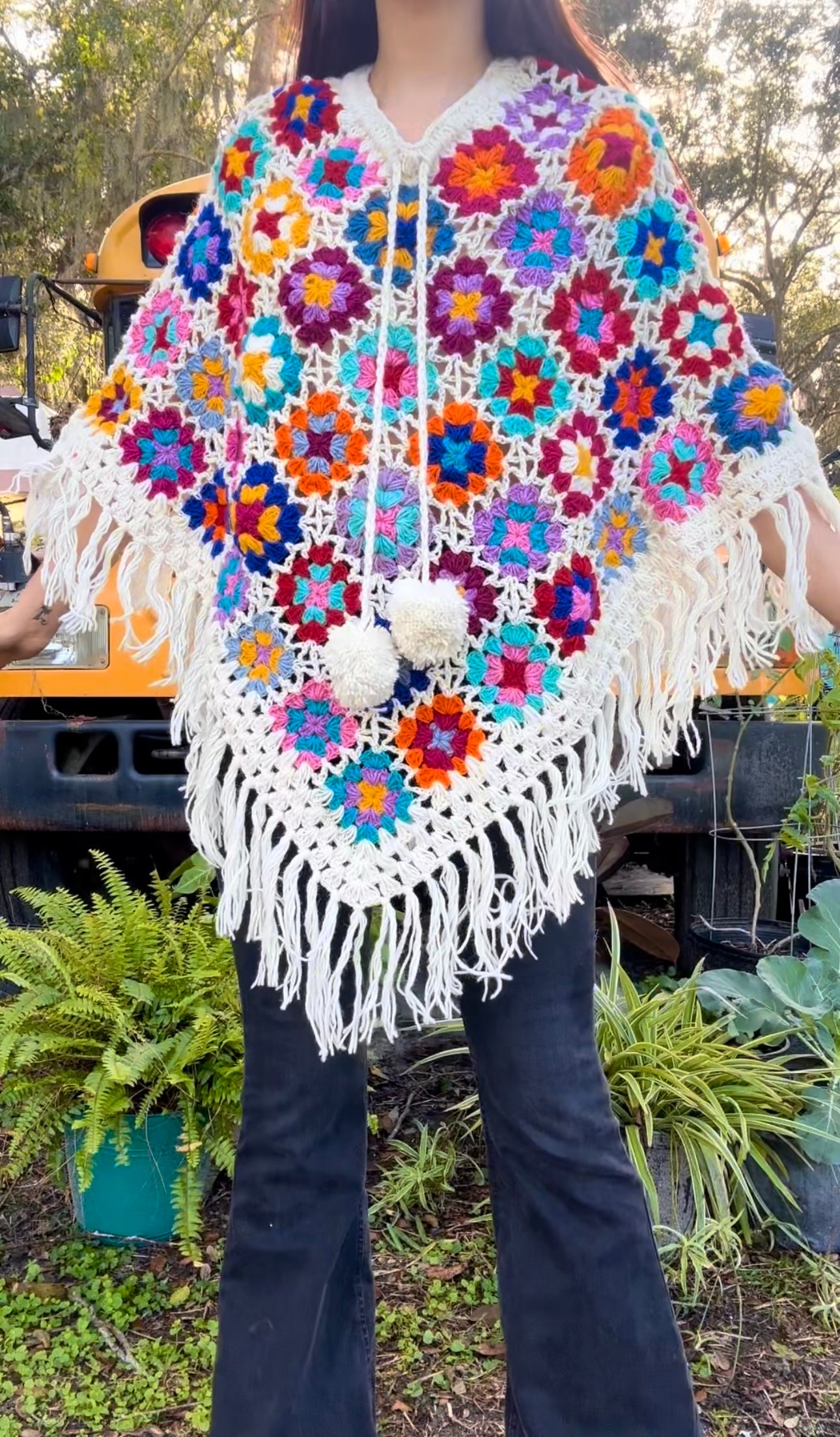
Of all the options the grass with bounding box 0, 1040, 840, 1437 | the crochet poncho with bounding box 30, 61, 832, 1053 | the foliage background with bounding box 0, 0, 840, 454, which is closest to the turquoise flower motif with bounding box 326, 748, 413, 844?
the crochet poncho with bounding box 30, 61, 832, 1053

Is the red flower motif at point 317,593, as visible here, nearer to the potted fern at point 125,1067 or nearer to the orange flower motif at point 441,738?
the orange flower motif at point 441,738

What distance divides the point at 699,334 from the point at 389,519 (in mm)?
424

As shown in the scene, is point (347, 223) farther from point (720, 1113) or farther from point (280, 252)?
point (720, 1113)

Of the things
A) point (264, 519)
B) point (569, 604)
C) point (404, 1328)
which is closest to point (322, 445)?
point (264, 519)

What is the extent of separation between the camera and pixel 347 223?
1.28 meters

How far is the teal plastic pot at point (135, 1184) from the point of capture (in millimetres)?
2100

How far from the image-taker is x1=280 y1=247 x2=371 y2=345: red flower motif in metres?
1.26

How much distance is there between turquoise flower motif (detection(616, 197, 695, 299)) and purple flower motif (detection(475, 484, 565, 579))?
0.90ft

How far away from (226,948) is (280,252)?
141cm

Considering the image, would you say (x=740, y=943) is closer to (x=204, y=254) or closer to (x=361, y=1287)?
(x=361, y=1287)

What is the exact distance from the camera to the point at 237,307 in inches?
53.8

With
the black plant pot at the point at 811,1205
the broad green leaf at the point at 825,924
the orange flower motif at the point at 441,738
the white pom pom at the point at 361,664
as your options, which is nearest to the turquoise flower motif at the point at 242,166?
the white pom pom at the point at 361,664

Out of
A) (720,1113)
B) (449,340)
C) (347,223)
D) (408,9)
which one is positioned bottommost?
(720,1113)

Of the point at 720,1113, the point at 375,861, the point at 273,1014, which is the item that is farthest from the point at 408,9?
the point at 720,1113
